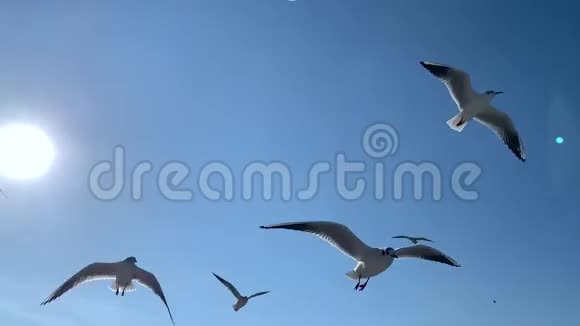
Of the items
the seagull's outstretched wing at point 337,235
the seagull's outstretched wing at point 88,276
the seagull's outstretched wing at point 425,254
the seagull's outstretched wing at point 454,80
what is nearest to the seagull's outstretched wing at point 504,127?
the seagull's outstretched wing at point 454,80

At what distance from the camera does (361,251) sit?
11352 millimetres

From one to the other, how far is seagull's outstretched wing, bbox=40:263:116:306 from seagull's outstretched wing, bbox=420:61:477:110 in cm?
793

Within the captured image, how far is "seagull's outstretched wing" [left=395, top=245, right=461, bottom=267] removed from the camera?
37.9 feet

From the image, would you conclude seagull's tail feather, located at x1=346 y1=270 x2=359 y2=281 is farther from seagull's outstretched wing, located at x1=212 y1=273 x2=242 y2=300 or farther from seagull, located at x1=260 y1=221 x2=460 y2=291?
seagull's outstretched wing, located at x1=212 y1=273 x2=242 y2=300

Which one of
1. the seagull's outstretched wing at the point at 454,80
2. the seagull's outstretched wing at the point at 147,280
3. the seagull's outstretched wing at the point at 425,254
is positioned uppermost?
the seagull's outstretched wing at the point at 454,80

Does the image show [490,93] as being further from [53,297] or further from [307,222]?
[53,297]

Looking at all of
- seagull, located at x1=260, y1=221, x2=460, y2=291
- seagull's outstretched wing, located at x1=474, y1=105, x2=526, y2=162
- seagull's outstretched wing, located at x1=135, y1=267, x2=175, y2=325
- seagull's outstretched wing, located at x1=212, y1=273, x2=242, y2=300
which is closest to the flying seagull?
seagull's outstretched wing, located at x1=212, y1=273, x2=242, y2=300

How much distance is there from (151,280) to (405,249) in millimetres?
6100

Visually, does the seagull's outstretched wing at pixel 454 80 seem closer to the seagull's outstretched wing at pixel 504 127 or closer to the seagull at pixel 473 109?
the seagull at pixel 473 109

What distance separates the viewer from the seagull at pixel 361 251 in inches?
432

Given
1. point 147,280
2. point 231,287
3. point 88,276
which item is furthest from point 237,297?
point 88,276

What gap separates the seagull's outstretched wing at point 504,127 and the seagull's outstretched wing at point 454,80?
0.65 m

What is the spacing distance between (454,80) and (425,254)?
4053mm

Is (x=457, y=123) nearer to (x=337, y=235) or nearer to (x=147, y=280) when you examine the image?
(x=337, y=235)
